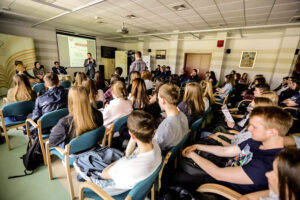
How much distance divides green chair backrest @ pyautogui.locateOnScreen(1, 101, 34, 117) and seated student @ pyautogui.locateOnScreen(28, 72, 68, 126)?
1.12ft

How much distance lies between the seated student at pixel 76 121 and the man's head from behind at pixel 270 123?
4.83 ft

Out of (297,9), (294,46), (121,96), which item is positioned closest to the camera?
(121,96)

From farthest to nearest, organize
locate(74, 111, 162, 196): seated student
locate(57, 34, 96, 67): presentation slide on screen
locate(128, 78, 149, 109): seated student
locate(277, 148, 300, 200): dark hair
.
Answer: locate(57, 34, 96, 67): presentation slide on screen → locate(128, 78, 149, 109): seated student → locate(74, 111, 162, 196): seated student → locate(277, 148, 300, 200): dark hair

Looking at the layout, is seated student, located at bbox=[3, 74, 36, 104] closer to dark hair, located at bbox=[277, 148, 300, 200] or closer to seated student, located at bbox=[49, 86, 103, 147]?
seated student, located at bbox=[49, 86, 103, 147]

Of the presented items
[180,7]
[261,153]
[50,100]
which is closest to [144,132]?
[261,153]

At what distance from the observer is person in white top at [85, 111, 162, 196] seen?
89 cm

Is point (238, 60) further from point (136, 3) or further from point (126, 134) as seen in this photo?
point (126, 134)

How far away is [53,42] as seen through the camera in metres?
7.31

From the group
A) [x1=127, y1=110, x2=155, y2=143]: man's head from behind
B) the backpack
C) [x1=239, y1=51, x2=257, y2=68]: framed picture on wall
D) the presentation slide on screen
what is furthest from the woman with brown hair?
the presentation slide on screen

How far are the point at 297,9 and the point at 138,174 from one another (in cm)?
607

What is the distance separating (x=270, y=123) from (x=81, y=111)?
5.25 ft

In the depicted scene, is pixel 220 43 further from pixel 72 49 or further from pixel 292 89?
pixel 72 49

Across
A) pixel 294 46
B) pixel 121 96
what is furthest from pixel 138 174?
pixel 294 46

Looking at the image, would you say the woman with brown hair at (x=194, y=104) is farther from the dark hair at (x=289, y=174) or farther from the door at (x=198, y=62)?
the door at (x=198, y=62)
